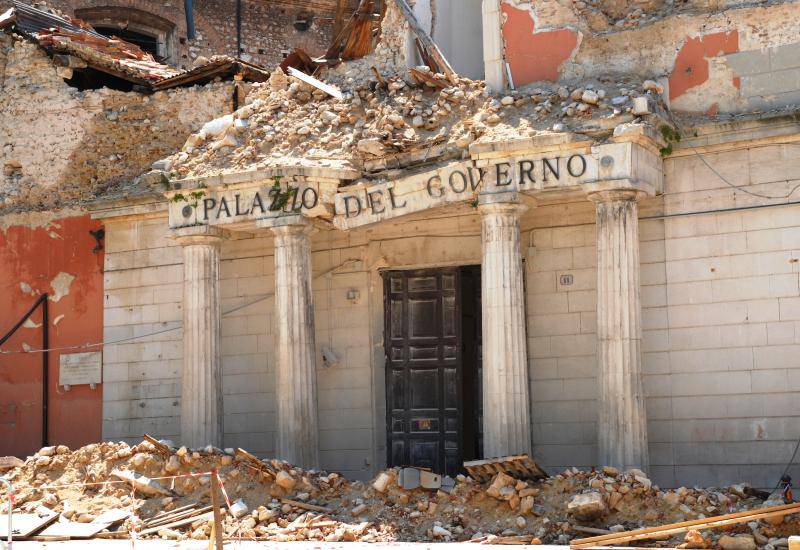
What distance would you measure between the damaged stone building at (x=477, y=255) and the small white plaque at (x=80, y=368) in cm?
8

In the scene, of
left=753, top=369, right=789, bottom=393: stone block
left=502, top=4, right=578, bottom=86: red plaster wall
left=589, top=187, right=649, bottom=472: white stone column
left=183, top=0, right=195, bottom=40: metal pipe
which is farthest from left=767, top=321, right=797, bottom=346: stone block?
left=183, top=0, right=195, bottom=40: metal pipe

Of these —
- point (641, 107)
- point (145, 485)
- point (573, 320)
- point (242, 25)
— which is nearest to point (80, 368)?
point (145, 485)

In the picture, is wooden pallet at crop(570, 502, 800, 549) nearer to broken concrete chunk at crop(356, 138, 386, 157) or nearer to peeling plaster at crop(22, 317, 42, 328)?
broken concrete chunk at crop(356, 138, 386, 157)

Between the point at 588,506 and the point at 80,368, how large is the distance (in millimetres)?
9973

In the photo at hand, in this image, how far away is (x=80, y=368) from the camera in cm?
2214

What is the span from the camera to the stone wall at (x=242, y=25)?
3100 cm

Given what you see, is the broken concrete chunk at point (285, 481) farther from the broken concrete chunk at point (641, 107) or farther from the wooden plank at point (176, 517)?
the broken concrete chunk at point (641, 107)

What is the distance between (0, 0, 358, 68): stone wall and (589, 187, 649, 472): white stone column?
15153mm

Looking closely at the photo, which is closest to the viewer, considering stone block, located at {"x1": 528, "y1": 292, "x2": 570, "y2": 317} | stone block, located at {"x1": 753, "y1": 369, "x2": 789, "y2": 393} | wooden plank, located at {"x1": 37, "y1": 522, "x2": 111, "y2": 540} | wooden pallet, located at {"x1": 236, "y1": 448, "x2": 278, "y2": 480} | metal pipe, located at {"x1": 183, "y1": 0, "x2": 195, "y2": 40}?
stone block, located at {"x1": 753, "y1": 369, "x2": 789, "y2": 393}

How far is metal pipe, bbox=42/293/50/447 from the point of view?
22.4m

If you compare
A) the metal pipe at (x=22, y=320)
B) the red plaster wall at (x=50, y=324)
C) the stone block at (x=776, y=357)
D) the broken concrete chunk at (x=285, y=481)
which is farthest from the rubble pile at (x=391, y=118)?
the broken concrete chunk at (x=285, y=481)

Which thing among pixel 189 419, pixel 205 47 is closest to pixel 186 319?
pixel 189 419

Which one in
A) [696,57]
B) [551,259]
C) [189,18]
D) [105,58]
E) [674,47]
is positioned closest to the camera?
[696,57]

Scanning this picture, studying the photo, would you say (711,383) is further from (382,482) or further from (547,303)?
(382,482)
